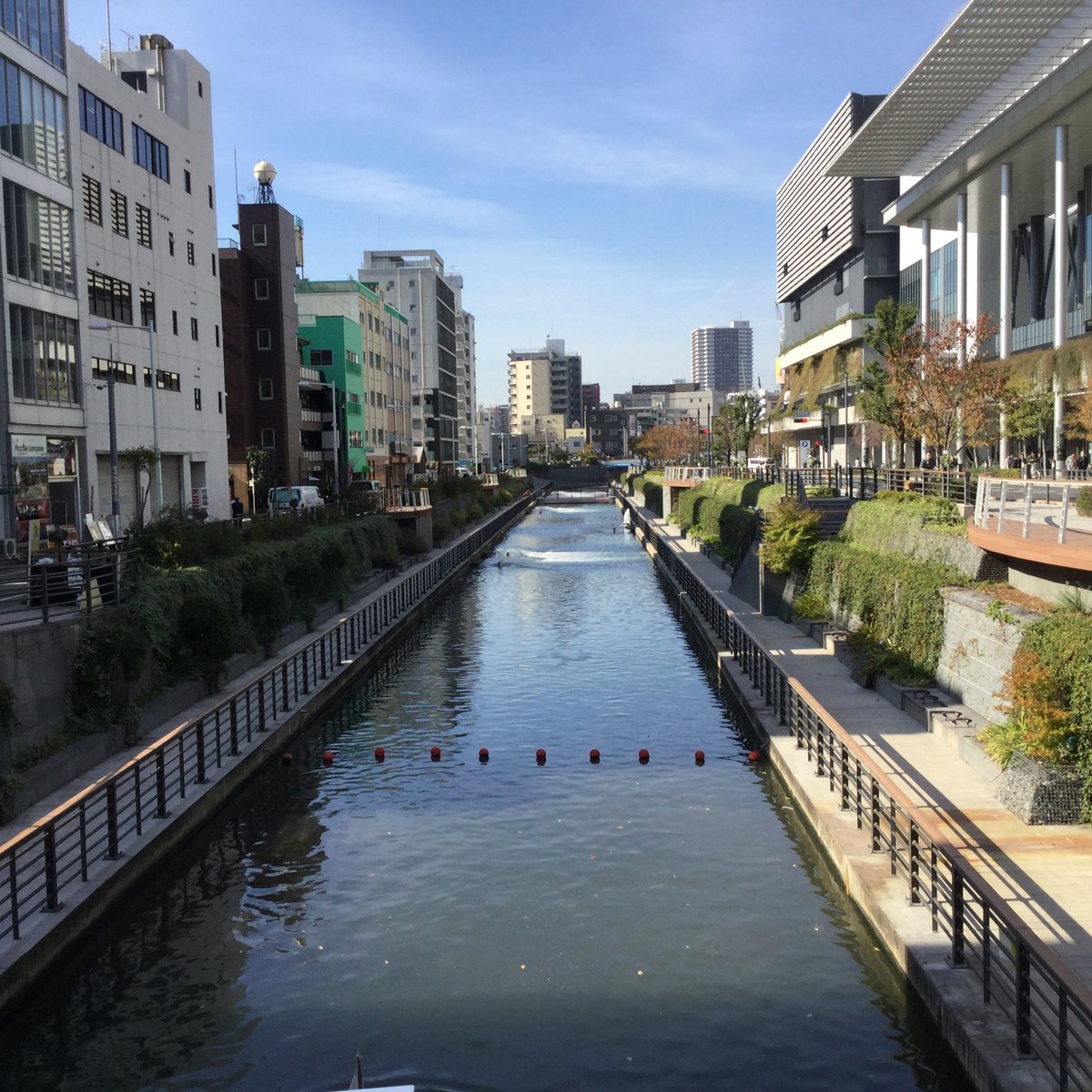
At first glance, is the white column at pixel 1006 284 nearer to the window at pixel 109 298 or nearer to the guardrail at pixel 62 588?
the window at pixel 109 298

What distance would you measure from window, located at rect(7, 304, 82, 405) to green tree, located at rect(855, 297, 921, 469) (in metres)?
30.1

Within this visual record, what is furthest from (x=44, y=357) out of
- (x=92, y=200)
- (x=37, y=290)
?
(x=92, y=200)

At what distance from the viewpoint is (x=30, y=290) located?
3888 cm

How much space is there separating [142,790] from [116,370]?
107 feet

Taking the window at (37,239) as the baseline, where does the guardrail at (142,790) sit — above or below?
below

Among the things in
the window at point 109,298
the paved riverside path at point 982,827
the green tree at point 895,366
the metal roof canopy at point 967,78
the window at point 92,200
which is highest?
the metal roof canopy at point 967,78

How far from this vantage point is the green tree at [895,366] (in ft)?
137

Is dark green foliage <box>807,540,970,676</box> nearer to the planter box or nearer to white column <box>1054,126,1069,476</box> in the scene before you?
the planter box

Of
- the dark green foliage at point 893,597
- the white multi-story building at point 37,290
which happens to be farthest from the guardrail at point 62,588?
the dark green foliage at point 893,597

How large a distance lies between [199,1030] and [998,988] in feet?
26.5

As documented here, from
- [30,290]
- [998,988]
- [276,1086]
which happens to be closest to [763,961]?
[998,988]

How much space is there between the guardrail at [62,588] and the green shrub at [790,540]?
65.0 feet

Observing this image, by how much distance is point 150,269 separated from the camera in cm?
5072

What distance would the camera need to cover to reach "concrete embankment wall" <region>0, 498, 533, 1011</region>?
1238 centimetres
